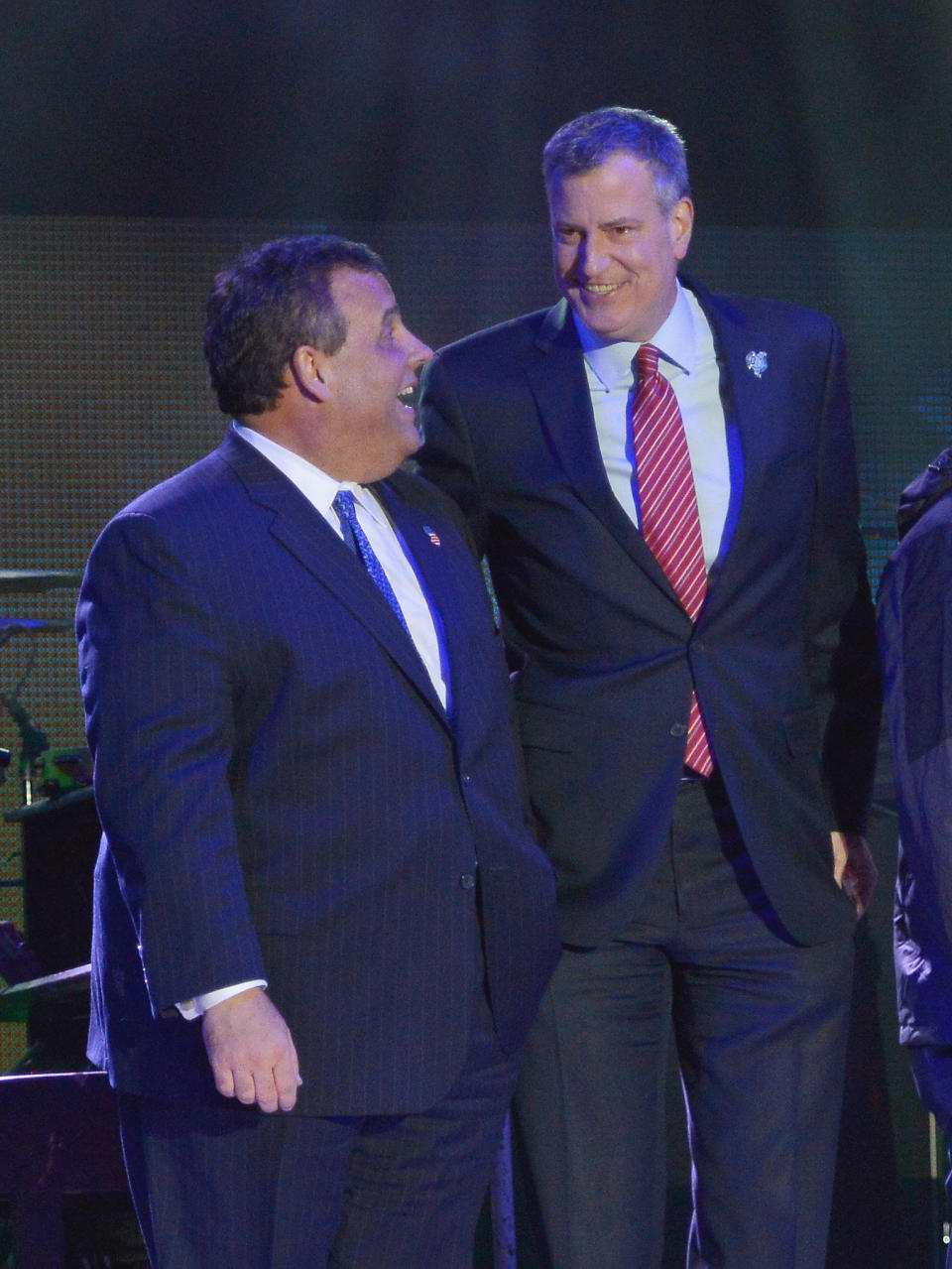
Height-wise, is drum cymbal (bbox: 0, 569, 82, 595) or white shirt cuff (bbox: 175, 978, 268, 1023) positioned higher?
drum cymbal (bbox: 0, 569, 82, 595)

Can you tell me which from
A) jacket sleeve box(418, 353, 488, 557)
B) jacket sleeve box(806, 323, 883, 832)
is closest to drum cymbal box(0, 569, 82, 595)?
jacket sleeve box(418, 353, 488, 557)

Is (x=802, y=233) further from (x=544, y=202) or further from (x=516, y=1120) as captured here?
(x=516, y=1120)

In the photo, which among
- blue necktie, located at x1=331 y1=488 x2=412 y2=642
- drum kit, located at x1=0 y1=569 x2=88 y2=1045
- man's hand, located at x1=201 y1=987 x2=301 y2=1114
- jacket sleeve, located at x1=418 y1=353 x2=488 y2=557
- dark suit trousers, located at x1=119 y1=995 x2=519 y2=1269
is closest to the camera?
man's hand, located at x1=201 y1=987 x2=301 y2=1114

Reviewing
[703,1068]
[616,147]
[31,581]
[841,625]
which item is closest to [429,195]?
[31,581]

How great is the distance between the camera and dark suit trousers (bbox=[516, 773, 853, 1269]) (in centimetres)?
192

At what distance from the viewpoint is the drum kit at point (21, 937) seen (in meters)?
2.88

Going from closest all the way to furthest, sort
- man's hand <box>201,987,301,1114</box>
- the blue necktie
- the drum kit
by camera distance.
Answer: man's hand <box>201,987,301,1114</box> < the blue necktie < the drum kit

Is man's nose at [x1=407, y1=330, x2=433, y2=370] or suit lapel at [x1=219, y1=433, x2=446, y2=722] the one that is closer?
suit lapel at [x1=219, y1=433, x2=446, y2=722]

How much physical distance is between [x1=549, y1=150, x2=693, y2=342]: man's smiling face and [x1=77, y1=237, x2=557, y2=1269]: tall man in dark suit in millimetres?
263

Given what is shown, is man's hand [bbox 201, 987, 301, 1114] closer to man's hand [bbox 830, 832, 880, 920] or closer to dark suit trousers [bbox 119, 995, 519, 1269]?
dark suit trousers [bbox 119, 995, 519, 1269]

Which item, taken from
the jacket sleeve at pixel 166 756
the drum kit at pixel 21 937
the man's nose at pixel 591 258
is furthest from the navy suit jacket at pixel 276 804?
the drum kit at pixel 21 937

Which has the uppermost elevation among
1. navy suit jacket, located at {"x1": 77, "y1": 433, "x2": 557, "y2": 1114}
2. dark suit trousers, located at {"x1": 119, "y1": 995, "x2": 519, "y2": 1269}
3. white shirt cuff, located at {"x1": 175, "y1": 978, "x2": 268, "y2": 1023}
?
navy suit jacket, located at {"x1": 77, "y1": 433, "x2": 557, "y2": 1114}

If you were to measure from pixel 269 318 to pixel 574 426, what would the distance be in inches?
16.8

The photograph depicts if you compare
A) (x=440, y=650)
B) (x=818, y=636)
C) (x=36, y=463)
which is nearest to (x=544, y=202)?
(x=36, y=463)
